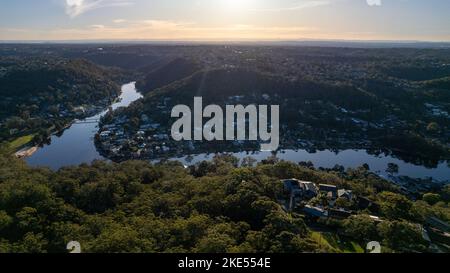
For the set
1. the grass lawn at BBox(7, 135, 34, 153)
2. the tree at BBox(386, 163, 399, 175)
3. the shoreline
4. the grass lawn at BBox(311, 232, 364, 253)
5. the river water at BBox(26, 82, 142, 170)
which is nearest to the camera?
the grass lawn at BBox(311, 232, 364, 253)

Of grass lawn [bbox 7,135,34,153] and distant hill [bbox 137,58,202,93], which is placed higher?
distant hill [bbox 137,58,202,93]

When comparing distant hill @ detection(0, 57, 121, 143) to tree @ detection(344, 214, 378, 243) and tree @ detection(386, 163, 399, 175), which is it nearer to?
tree @ detection(386, 163, 399, 175)

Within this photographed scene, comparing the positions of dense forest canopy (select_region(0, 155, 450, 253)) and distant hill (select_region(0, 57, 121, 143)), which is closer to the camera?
dense forest canopy (select_region(0, 155, 450, 253))

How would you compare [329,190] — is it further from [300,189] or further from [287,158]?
[287,158]

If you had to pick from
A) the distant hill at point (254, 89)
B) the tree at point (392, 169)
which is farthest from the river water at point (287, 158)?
the distant hill at point (254, 89)

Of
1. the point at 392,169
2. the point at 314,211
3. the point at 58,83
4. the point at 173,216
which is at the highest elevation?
the point at 58,83

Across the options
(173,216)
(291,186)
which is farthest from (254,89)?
(173,216)

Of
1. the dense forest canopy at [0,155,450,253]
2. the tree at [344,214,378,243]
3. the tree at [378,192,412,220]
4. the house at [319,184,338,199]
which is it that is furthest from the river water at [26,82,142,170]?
the tree at [378,192,412,220]
